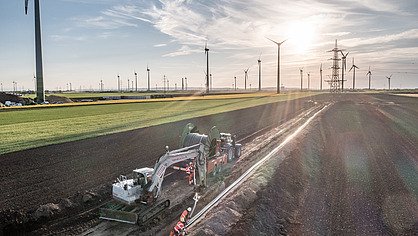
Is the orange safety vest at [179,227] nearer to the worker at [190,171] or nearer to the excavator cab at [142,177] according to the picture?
the excavator cab at [142,177]

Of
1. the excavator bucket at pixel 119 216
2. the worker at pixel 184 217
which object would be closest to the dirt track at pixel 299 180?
the excavator bucket at pixel 119 216

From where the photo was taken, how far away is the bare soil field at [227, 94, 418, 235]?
1132 centimetres

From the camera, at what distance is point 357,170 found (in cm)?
1767

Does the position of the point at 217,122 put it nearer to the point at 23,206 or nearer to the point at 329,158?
the point at 329,158

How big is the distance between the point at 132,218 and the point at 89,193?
147 inches

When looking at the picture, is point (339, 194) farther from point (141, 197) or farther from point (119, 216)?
point (119, 216)

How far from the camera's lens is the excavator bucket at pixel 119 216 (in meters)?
10.5

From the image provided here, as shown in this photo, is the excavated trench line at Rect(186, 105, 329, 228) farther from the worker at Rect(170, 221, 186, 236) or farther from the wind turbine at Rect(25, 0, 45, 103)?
the wind turbine at Rect(25, 0, 45, 103)

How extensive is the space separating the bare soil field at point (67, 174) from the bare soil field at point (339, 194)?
5.26m

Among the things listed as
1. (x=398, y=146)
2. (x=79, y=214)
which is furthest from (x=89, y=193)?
(x=398, y=146)

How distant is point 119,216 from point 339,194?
8549 mm

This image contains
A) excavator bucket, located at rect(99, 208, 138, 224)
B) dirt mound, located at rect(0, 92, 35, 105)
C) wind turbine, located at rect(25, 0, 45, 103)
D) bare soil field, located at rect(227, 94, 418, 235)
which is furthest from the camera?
dirt mound, located at rect(0, 92, 35, 105)

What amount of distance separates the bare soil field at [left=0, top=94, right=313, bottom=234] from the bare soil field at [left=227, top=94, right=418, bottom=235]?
5.26 metres

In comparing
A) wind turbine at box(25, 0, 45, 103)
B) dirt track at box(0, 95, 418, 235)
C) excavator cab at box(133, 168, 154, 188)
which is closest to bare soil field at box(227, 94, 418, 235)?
dirt track at box(0, 95, 418, 235)
